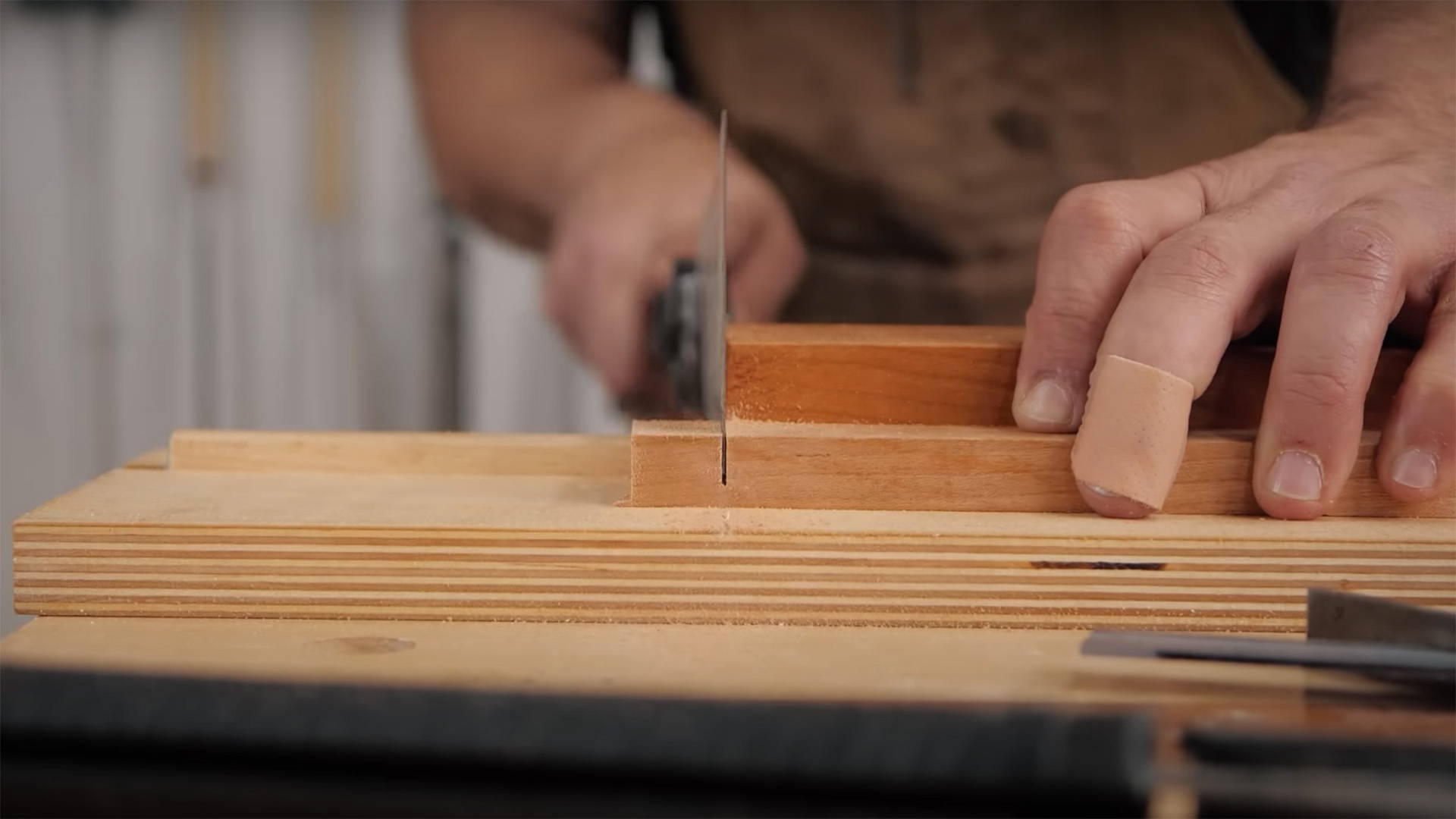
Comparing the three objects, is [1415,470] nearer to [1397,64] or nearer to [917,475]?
[917,475]

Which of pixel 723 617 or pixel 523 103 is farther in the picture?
pixel 523 103

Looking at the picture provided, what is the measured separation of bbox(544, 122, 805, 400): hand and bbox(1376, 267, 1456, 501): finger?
2.39 feet

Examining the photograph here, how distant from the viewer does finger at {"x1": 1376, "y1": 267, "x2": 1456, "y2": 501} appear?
2.19 ft

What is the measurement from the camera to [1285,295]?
734mm

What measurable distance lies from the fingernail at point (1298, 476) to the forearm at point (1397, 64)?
1.11 feet

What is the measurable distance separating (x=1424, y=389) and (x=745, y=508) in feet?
1.24

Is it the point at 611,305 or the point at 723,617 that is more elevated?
the point at 611,305

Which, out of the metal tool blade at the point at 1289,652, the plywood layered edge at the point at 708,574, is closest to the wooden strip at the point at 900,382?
the plywood layered edge at the point at 708,574

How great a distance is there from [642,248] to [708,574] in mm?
772

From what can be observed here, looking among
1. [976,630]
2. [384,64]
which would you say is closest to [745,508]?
[976,630]

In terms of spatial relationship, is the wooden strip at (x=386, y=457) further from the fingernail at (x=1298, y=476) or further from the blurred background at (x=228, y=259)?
the blurred background at (x=228, y=259)

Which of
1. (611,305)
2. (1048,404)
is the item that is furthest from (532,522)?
(611,305)

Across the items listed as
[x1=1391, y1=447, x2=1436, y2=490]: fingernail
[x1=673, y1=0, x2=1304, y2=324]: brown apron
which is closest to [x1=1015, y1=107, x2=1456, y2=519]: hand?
[x1=1391, y1=447, x2=1436, y2=490]: fingernail

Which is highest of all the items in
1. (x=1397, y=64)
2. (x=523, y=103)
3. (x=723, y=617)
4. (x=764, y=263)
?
(x=523, y=103)
